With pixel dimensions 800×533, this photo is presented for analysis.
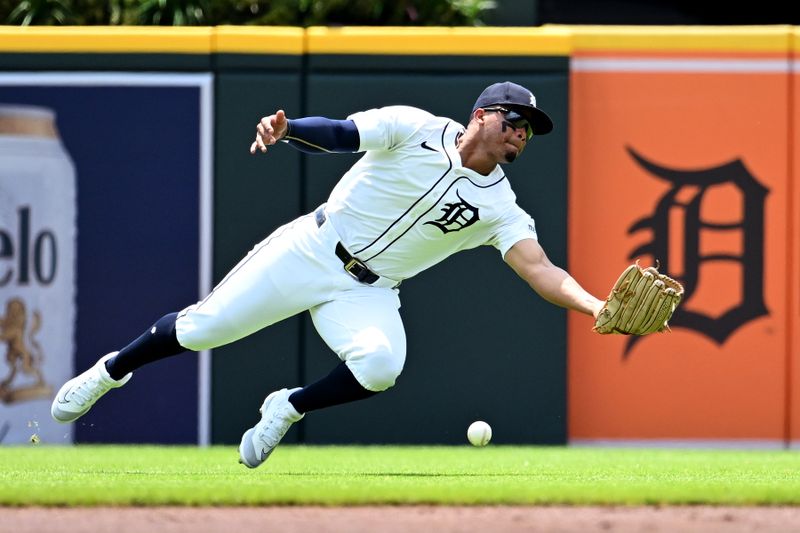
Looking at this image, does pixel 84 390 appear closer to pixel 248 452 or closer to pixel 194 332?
pixel 194 332

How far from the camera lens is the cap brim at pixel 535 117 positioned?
5.90 m

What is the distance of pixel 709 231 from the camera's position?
333 inches

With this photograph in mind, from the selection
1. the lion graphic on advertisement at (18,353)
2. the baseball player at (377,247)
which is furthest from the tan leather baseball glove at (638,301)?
the lion graphic on advertisement at (18,353)

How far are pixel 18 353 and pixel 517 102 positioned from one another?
373cm

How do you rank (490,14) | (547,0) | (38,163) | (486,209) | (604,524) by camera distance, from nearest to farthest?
1. (604,524)
2. (486,209)
3. (38,163)
4. (490,14)
5. (547,0)

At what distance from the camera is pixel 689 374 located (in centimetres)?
850

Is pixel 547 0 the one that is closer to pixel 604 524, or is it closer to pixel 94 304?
pixel 94 304

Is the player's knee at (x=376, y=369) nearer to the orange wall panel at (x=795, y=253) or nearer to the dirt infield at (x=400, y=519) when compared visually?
the dirt infield at (x=400, y=519)

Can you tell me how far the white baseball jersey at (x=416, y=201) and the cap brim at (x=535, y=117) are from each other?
0.25 m

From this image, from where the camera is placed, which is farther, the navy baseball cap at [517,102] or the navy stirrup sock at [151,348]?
the navy stirrup sock at [151,348]

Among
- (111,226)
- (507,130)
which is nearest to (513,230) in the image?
(507,130)

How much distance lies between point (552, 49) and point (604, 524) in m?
4.37

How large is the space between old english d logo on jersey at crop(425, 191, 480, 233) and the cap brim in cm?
41

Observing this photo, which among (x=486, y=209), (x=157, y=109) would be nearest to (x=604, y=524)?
(x=486, y=209)
